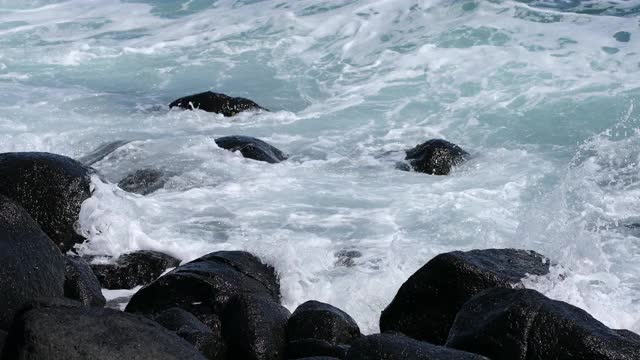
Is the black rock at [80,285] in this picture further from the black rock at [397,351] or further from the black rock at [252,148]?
the black rock at [252,148]

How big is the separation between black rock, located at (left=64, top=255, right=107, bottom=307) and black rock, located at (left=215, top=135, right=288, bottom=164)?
4531 millimetres

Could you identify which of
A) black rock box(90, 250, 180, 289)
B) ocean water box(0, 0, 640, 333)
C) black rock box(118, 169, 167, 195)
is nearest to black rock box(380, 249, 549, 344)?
ocean water box(0, 0, 640, 333)

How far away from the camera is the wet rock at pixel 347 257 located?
22.1 ft

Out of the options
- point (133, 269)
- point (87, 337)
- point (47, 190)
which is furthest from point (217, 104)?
point (87, 337)

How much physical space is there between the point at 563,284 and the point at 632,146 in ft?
16.2

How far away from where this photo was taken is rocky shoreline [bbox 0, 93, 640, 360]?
9.87 feet

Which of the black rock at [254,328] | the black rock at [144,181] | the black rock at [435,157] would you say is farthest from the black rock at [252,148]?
the black rock at [254,328]

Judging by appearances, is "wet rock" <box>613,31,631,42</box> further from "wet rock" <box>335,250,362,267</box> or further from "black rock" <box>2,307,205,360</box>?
"black rock" <box>2,307,205,360</box>

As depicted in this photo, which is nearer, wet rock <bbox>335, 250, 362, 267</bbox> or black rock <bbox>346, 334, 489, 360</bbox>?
black rock <bbox>346, 334, 489, 360</bbox>

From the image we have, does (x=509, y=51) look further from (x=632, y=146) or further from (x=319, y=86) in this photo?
(x=632, y=146)

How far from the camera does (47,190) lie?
634cm

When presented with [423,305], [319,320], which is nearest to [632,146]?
[423,305]

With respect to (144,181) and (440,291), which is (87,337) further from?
(144,181)

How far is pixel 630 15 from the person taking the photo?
15453 millimetres
